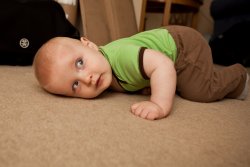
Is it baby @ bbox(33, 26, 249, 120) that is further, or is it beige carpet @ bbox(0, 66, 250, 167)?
baby @ bbox(33, 26, 249, 120)

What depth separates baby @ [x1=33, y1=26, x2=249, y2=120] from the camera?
79 centimetres

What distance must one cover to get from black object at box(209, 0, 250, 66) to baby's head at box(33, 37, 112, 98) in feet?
3.50

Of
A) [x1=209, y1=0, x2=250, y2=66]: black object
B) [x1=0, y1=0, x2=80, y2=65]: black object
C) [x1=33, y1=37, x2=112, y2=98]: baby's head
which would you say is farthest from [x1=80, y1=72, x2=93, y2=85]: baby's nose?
[x1=209, y1=0, x2=250, y2=66]: black object

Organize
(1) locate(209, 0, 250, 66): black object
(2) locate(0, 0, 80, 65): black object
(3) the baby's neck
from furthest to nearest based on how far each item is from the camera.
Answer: (1) locate(209, 0, 250, 66): black object → (2) locate(0, 0, 80, 65): black object → (3) the baby's neck

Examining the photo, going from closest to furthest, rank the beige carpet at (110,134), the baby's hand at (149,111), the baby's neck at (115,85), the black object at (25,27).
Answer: the beige carpet at (110,134) → the baby's hand at (149,111) → the baby's neck at (115,85) → the black object at (25,27)

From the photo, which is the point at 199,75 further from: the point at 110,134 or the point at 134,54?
the point at 110,134

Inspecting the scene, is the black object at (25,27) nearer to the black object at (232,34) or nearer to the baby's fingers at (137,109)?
the baby's fingers at (137,109)

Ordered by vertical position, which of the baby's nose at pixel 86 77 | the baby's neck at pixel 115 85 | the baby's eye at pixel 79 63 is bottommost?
the baby's neck at pixel 115 85

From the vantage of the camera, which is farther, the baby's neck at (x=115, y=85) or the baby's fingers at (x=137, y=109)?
the baby's neck at (x=115, y=85)

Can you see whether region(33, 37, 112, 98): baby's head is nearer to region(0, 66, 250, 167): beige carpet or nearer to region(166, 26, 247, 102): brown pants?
region(0, 66, 250, 167): beige carpet

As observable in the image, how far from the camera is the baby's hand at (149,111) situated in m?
0.74

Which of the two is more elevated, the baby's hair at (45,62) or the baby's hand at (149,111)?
the baby's hair at (45,62)

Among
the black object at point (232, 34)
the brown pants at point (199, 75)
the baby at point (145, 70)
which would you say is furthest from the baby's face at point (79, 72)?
the black object at point (232, 34)

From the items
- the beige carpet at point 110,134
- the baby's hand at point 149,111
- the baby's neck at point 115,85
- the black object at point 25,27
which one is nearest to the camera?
the beige carpet at point 110,134
